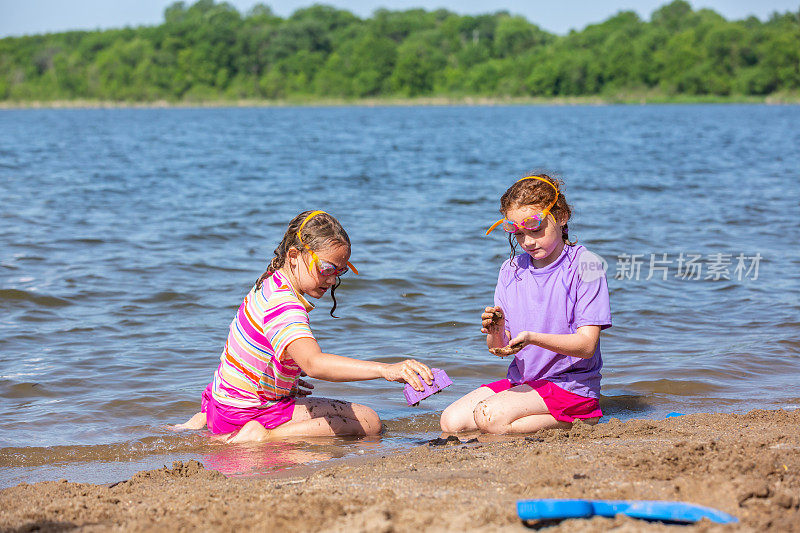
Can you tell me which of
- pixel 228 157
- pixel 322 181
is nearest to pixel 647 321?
pixel 322 181

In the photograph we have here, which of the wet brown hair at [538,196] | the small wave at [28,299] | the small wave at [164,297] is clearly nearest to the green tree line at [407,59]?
the small wave at [164,297]

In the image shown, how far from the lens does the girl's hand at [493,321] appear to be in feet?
13.2

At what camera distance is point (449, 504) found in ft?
9.38

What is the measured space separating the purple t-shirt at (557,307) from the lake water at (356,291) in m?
0.71

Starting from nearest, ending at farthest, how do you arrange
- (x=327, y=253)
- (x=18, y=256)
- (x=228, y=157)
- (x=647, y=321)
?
(x=327, y=253)
(x=647, y=321)
(x=18, y=256)
(x=228, y=157)

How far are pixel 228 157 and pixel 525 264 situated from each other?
20691 mm

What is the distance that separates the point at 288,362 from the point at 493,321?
1.11 m

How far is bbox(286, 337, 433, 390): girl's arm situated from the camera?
3625 mm

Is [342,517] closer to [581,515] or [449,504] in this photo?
[449,504]

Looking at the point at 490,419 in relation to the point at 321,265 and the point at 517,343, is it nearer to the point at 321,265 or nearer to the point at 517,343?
the point at 517,343

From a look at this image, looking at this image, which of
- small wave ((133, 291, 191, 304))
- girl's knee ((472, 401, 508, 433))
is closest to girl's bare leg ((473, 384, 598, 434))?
girl's knee ((472, 401, 508, 433))

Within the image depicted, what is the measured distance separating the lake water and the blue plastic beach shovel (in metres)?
1.70

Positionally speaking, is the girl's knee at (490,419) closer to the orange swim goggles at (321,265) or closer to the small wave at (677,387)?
the orange swim goggles at (321,265)

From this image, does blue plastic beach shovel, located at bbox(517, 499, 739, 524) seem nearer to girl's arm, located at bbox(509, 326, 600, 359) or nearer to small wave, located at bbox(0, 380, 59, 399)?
girl's arm, located at bbox(509, 326, 600, 359)
